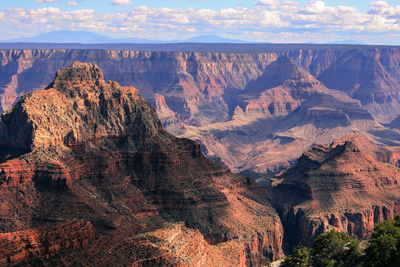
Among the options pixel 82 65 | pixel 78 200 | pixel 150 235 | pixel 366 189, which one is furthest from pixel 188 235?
pixel 366 189

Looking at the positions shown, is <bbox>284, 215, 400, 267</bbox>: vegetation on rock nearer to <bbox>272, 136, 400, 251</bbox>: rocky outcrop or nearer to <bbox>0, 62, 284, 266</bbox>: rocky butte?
<bbox>0, 62, 284, 266</bbox>: rocky butte

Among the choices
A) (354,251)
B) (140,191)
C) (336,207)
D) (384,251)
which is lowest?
(336,207)

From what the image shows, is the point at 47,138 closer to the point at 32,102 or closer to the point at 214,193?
the point at 32,102

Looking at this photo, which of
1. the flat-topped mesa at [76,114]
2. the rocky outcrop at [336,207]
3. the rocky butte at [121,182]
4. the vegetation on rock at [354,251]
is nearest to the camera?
the vegetation on rock at [354,251]

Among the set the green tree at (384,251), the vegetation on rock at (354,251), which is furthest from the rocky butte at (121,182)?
the green tree at (384,251)

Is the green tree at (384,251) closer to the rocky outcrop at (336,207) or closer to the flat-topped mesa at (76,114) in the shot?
the flat-topped mesa at (76,114)

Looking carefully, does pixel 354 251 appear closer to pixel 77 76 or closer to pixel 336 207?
pixel 336 207

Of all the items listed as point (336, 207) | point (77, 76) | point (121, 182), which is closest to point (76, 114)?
point (77, 76)
